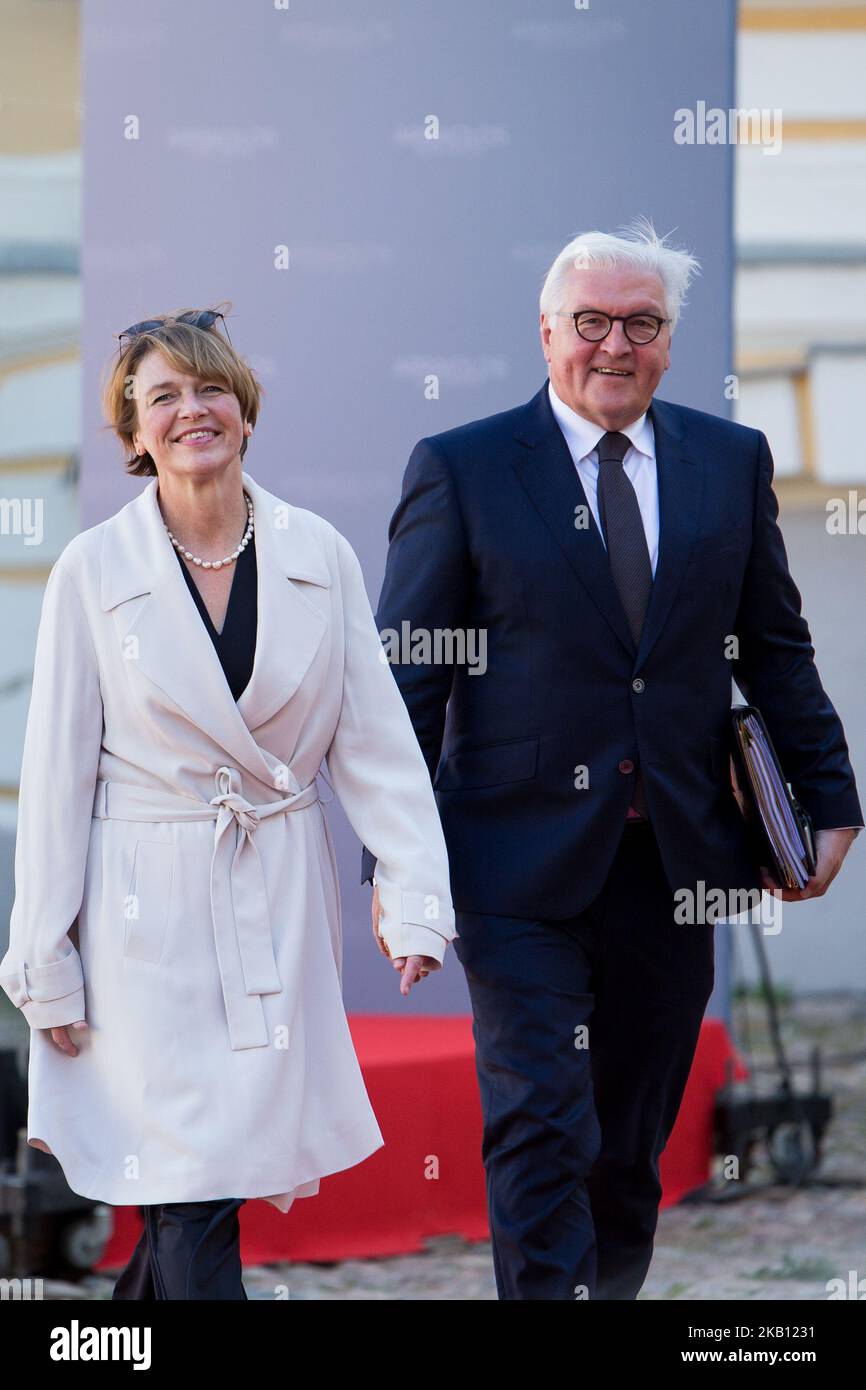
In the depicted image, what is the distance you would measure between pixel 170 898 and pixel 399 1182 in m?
1.73

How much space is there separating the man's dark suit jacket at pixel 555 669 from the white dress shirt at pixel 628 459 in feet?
0.09

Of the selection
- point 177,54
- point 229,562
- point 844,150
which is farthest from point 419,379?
point 229,562

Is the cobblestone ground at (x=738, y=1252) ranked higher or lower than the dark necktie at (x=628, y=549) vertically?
lower

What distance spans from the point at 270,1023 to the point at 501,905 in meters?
0.55

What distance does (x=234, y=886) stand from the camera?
3.39 metres

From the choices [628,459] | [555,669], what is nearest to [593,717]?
[555,669]

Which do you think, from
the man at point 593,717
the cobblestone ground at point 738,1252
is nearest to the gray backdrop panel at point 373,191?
the man at point 593,717

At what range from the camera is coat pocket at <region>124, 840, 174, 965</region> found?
3352 millimetres

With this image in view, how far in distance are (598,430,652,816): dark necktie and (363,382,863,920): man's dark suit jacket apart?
0.03 metres

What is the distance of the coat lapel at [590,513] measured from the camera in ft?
12.3

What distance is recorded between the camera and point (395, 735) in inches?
141

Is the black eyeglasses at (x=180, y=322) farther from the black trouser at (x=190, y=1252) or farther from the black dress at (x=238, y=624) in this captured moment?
the black trouser at (x=190, y=1252)

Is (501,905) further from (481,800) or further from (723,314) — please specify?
(723,314)

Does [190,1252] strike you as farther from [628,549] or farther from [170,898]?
[628,549]
